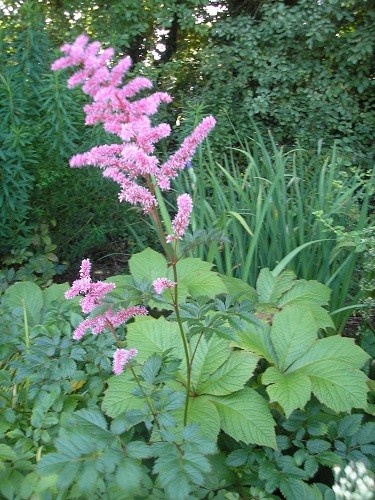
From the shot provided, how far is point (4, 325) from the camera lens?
2.04m

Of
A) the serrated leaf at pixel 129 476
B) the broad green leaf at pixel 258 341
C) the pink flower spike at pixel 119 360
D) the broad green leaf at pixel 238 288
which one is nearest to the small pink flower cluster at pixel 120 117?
the pink flower spike at pixel 119 360

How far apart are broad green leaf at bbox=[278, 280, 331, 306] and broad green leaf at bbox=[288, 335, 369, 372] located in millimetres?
292

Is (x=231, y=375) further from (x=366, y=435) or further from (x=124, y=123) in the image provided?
(x=124, y=123)

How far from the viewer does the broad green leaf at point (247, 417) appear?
1.66 metres

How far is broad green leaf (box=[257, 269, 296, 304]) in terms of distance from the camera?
2.26 m

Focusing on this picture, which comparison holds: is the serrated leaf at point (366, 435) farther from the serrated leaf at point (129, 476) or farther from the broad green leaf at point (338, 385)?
the serrated leaf at point (129, 476)

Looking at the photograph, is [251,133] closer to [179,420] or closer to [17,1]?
[17,1]

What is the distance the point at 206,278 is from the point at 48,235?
1590mm

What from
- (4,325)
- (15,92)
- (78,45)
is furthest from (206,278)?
(15,92)

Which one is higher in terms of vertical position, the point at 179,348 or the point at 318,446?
the point at 179,348

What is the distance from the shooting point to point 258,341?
1987 mm

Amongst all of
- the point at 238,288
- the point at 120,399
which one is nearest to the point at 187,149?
the point at 120,399

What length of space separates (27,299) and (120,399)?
31.3 inches

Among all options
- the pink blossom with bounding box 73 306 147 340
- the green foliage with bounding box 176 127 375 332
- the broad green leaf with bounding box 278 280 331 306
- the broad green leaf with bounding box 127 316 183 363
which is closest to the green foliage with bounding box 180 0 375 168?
the green foliage with bounding box 176 127 375 332
